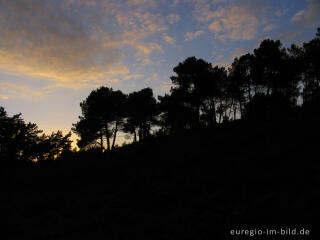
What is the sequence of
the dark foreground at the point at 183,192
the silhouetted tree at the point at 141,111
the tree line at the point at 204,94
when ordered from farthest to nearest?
1. the silhouetted tree at the point at 141,111
2. the tree line at the point at 204,94
3. the dark foreground at the point at 183,192

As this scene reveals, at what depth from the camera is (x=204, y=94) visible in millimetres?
27859

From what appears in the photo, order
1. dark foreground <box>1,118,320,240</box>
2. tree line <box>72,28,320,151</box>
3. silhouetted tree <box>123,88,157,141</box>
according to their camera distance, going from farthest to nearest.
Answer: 1. silhouetted tree <box>123,88,157,141</box>
2. tree line <box>72,28,320,151</box>
3. dark foreground <box>1,118,320,240</box>

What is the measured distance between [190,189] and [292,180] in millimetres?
3282

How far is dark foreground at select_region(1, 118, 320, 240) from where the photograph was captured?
4508 mm

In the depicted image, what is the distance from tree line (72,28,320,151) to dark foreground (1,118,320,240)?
43.6 feet

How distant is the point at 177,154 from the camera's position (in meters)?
11.6

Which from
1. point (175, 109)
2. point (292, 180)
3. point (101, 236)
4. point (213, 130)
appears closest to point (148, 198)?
point (101, 236)

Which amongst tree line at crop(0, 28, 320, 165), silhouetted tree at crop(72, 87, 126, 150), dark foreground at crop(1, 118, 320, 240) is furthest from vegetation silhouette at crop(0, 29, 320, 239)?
silhouetted tree at crop(72, 87, 126, 150)

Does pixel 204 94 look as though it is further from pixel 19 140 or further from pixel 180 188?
pixel 19 140

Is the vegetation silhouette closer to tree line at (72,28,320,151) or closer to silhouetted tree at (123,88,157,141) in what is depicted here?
tree line at (72,28,320,151)

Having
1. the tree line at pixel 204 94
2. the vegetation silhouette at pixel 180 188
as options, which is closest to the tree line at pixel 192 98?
the tree line at pixel 204 94

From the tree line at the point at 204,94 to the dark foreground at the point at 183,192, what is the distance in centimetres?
1329

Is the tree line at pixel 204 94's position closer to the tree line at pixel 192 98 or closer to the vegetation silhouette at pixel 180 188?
the tree line at pixel 192 98

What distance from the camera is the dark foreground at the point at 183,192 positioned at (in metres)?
4.51
